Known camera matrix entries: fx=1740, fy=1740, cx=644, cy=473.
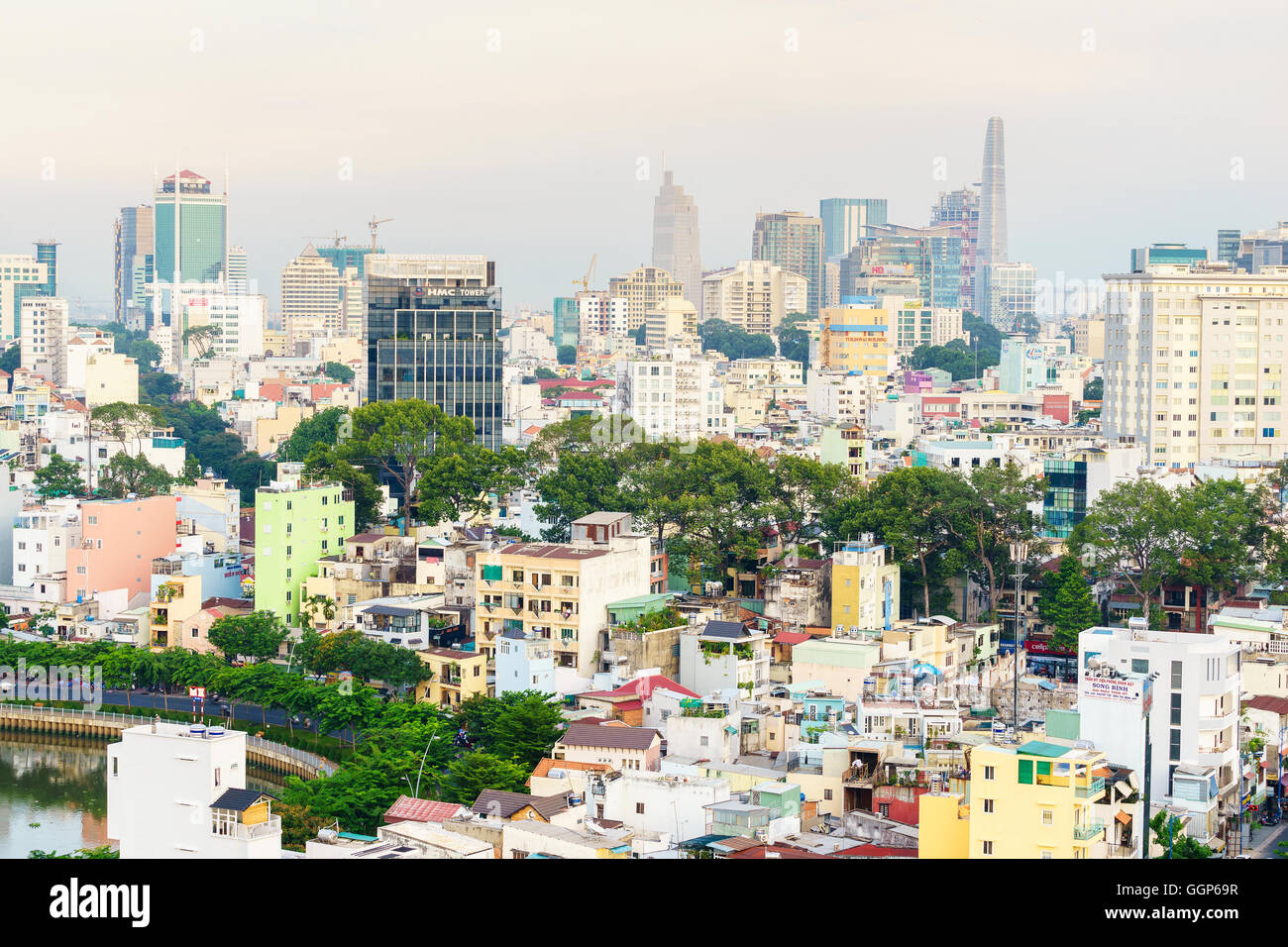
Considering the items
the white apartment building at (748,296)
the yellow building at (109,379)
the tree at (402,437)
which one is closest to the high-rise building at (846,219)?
the white apartment building at (748,296)

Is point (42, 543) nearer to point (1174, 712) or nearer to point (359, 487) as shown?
point (359, 487)

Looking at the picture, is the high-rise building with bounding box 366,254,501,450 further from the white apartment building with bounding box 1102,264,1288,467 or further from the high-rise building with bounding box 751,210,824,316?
the high-rise building with bounding box 751,210,824,316

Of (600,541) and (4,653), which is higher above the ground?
(600,541)

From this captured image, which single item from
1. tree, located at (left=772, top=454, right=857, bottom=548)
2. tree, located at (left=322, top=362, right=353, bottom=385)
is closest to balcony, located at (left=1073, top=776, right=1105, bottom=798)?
tree, located at (left=772, top=454, right=857, bottom=548)
